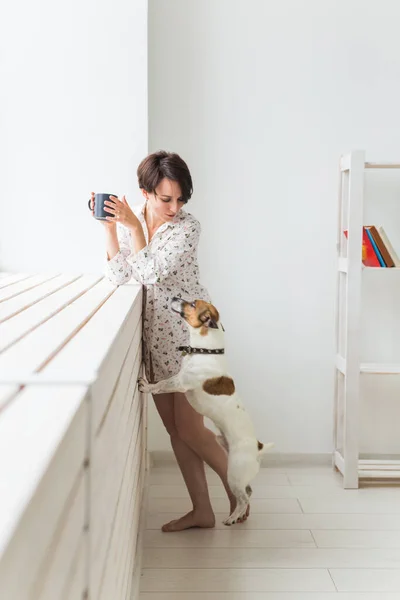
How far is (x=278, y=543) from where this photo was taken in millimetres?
2666

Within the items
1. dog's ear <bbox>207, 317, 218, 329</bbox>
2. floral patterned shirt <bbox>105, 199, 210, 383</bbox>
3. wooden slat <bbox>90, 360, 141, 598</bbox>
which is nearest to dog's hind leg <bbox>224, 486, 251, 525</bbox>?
floral patterned shirt <bbox>105, 199, 210, 383</bbox>

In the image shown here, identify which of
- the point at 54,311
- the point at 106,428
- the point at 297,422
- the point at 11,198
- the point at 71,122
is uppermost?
the point at 71,122

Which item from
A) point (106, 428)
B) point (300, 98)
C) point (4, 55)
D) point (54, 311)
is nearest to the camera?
point (106, 428)

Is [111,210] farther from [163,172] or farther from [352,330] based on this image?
[352,330]

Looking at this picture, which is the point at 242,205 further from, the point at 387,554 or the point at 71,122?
the point at 387,554

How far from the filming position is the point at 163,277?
8.02ft

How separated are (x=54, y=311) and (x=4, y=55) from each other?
1.72 m

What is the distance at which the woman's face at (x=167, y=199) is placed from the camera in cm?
250

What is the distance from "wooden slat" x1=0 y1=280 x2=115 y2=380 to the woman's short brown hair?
0.77 meters

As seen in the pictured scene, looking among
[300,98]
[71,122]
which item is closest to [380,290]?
[300,98]

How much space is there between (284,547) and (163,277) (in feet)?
3.45

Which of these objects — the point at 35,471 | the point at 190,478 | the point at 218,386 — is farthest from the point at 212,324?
the point at 35,471

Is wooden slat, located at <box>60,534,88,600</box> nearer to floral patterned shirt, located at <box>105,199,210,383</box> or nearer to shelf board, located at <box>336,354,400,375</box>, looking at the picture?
floral patterned shirt, located at <box>105,199,210,383</box>

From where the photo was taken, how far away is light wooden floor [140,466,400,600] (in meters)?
2.33
